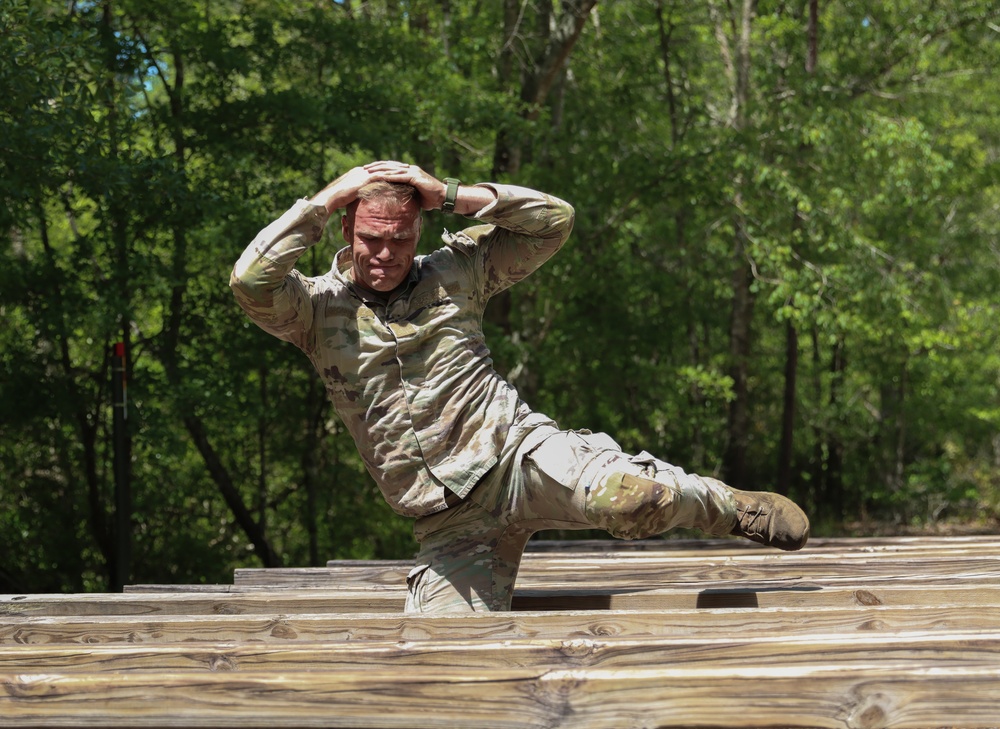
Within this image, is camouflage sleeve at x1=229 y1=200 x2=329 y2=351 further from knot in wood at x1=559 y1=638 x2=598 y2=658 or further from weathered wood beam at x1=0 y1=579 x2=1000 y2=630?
knot in wood at x1=559 y1=638 x2=598 y2=658

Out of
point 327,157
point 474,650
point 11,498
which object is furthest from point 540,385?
point 474,650

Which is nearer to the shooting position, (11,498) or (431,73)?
(431,73)

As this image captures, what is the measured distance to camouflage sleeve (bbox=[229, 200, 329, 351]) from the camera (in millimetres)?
3256

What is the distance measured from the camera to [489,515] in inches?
137

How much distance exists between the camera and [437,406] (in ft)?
11.2

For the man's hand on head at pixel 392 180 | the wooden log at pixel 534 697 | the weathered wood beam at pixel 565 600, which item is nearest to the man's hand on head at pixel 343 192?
the man's hand on head at pixel 392 180

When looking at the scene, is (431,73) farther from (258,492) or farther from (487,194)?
(487,194)

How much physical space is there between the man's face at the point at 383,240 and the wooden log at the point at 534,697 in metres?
1.51

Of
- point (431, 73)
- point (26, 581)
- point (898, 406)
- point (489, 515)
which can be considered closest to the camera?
point (489, 515)

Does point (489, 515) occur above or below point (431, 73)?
below

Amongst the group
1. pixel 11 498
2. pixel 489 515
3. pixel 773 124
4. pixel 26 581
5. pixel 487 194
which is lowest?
pixel 26 581

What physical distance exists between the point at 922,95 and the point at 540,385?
7633 mm

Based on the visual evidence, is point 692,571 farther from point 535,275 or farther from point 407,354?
point 535,275

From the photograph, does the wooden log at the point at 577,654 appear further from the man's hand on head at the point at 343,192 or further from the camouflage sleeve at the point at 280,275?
the man's hand on head at the point at 343,192
